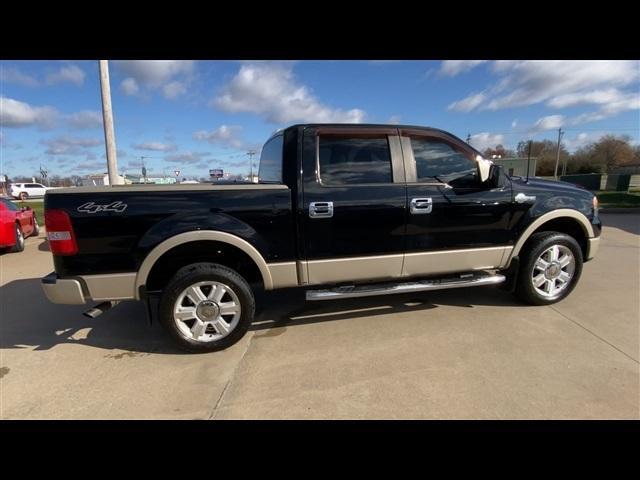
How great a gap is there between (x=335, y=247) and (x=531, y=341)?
2043 millimetres

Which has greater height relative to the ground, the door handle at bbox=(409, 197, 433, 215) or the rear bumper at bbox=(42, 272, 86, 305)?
the door handle at bbox=(409, 197, 433, 215)

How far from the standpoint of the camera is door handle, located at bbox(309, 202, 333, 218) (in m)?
3.21

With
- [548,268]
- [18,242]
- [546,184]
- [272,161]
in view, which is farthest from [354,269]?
[18,242]

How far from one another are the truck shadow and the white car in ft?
137

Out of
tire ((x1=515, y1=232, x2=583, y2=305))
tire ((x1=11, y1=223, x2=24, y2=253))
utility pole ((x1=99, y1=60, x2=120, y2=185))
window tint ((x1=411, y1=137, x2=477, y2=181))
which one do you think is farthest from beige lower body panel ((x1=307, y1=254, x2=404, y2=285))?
tire ((x1=11, y1=223, x2=24, y2=253))

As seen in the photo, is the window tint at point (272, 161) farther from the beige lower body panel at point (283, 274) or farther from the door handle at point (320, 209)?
the beige lower body panel at point (283, 274)

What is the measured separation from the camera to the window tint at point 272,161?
3.60m

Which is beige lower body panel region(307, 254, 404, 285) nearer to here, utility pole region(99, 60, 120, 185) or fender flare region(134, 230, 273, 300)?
fender flare region(134, 230, 273, 300)

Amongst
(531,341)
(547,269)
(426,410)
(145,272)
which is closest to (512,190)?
(547,269)

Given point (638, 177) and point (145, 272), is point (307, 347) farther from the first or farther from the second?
point (638, 177)

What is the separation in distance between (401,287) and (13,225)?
820cm

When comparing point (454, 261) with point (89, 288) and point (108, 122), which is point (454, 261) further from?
point (108, 122)
